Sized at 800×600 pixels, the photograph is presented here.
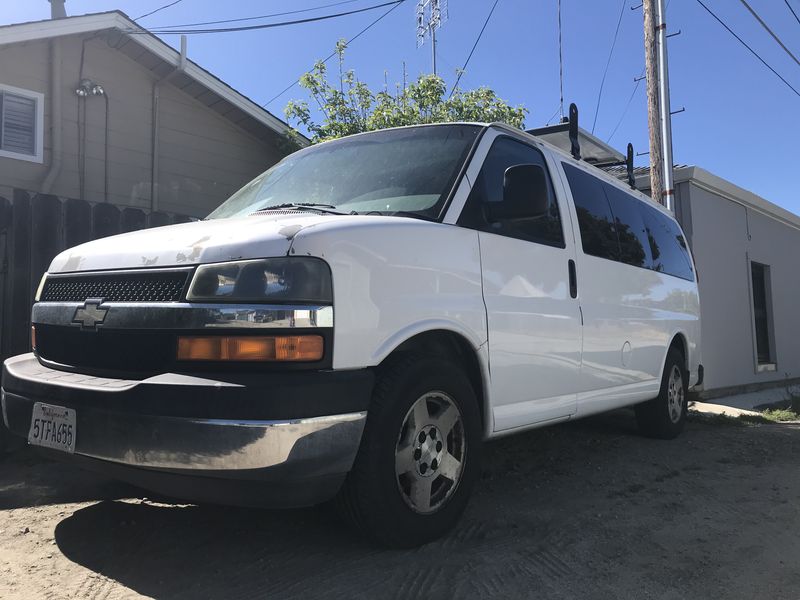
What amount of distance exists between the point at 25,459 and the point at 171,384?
3024 mm

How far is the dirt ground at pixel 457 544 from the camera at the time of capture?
266cm

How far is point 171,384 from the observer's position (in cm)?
239

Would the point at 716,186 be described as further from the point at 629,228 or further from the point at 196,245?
the point at 196,245

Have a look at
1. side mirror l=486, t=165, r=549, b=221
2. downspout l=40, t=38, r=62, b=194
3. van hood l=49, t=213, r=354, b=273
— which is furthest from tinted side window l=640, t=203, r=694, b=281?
downspout l=40, t=38, r=62, b=194

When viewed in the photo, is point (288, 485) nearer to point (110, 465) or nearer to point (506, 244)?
point (110, 465)

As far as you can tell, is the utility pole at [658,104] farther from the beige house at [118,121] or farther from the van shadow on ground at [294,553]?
the van shadow on ground at [294,553]

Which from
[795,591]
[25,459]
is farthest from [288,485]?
[25,459]

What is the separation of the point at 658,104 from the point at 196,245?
28.3ft

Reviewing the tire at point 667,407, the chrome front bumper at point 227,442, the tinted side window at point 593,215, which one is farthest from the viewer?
the tire at point 667,407

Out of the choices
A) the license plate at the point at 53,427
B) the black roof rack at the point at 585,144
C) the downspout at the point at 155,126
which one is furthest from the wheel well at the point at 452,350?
the downspout at the point at 155,126

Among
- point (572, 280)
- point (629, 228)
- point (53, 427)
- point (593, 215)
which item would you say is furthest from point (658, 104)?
point (53, 427)

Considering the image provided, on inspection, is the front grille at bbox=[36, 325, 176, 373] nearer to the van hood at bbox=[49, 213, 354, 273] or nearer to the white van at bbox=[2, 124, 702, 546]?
→ the white van at bbox=[2, 124, 702, 546]

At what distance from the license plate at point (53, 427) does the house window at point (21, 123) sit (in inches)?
256

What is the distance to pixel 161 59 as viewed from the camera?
910 centimetres
